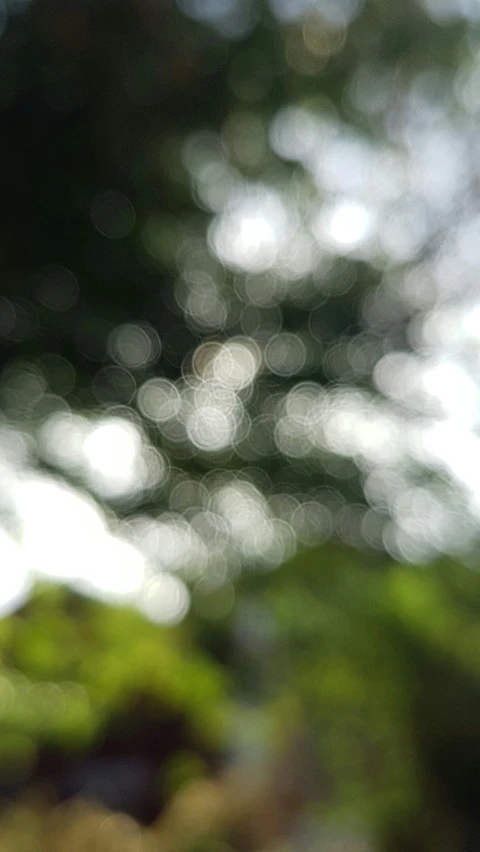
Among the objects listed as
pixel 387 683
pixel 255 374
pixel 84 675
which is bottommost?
pixel 84 675

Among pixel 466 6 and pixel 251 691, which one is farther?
pixel 251 691

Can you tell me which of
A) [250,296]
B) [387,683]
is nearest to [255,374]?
[250,296]

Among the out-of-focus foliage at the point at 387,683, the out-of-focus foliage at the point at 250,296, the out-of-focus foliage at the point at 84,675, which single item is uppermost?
the out-of-focus foliage at the point at 250,296

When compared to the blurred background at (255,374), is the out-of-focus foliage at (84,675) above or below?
below

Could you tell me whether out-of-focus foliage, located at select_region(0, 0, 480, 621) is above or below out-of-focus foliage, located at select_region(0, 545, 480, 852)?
above

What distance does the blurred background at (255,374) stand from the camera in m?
0.54

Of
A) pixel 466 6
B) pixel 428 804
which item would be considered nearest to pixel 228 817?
pixel 428 804

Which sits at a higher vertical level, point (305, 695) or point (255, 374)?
point (255, 374)

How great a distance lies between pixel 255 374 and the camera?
0.61 metres

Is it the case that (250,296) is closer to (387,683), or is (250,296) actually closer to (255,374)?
(255,374)

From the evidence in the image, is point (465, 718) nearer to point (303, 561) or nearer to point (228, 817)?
point (303, 561)

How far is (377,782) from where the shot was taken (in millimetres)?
611

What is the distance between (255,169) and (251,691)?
0.48 metres

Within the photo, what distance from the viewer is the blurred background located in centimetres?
54
